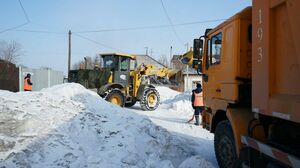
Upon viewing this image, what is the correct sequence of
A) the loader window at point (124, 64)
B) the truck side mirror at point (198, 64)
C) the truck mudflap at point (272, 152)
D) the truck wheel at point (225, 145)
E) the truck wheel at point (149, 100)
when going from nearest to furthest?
the truck mudflap at point (272, 152), the truck wheel at point (225, 145), the truck side mirror at point (198, 64), the loader window at point (124, 64), the truck wheel at point (149, 100)

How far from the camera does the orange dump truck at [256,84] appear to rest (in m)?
4.48

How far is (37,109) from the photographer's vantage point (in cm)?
928

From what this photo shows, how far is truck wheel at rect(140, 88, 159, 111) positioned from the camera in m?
21.1

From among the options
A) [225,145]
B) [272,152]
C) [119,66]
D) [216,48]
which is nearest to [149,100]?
[119,66]

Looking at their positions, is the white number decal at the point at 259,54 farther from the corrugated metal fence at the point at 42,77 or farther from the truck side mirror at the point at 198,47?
the corrugated metal fence at the point at 42,77

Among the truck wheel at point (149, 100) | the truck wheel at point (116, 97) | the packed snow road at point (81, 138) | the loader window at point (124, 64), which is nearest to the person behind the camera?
the packed snow road at point (81, 138)

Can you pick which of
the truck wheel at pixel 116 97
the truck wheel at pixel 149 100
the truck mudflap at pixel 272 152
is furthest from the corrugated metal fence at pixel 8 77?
the truck mudflap at pixel 272 152

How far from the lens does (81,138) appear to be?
8484 mm

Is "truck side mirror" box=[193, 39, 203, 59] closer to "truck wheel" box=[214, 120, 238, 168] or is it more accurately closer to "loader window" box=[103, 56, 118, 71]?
"truck wheel" box=[214, 120, 238, 168]

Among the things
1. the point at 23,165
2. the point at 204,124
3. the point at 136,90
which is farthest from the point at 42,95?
the point at 136,90

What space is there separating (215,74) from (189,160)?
1805mm

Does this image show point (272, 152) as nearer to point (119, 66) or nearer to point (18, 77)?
point (119, 66)

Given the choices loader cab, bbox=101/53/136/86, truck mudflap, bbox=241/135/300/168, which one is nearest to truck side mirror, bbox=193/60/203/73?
truck mudflap, bbox=241/135/300/168

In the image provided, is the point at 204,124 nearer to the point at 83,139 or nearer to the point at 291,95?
the point at 83,139
